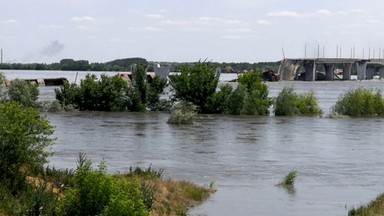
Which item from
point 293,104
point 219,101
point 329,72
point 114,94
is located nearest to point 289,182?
point 219,101

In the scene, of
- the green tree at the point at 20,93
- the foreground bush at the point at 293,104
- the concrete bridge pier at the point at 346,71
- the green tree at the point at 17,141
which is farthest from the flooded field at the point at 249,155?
the concrete bridge pier at the point at 346,71

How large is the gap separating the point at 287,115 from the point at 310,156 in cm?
2437

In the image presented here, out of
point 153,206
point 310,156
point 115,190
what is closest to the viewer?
point 115,190

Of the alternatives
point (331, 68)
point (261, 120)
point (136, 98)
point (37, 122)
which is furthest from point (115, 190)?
point (331, 68)

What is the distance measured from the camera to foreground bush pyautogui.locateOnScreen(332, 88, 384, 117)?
178ft

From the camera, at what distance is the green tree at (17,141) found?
572 inches

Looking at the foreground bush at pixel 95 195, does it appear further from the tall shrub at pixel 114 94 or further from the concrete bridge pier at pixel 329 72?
the concrete bridge pier at pixel 329 72

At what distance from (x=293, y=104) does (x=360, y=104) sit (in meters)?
4.94

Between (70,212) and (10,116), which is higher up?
(10,116)

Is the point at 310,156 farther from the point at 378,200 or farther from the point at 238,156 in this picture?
the point at 378,200

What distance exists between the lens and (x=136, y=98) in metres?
53.8

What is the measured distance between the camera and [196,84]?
2090 inches

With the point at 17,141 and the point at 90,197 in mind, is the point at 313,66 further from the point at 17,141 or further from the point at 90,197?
the point at 90,197

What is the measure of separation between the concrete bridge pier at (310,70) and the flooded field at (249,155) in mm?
126108
